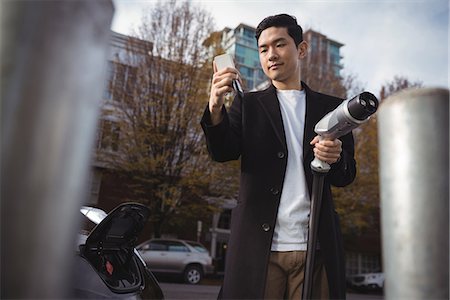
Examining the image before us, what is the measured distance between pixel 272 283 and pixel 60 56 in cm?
125

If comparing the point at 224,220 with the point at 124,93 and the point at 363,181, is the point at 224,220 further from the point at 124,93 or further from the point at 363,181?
the point at 124,93

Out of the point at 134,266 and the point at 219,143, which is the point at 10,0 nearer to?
the point at 219,143

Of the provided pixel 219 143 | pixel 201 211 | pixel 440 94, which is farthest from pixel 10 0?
pixel 201 211

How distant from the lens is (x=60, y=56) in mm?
405

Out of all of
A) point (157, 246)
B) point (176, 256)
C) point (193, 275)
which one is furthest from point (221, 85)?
point (193, 275)

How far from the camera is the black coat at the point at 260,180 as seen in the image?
1382 mm

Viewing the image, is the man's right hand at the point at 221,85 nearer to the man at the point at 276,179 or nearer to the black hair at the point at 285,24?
the man at the point at 276,179

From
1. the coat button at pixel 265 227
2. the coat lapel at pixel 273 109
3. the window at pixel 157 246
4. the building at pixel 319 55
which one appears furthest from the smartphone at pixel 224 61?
the building at pixel 319 55

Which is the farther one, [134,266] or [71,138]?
[134,266]

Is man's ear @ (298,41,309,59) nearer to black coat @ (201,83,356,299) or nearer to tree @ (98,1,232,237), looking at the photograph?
black coat @ (201,83,356,299)

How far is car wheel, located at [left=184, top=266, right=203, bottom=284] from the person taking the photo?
1415cm

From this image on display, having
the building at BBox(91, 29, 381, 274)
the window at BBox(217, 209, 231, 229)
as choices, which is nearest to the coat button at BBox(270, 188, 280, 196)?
the building at BBox(91, 29, 381, 274)

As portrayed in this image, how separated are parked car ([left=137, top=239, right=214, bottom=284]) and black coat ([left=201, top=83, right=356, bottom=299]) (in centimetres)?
1248

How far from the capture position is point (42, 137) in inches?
15.3
